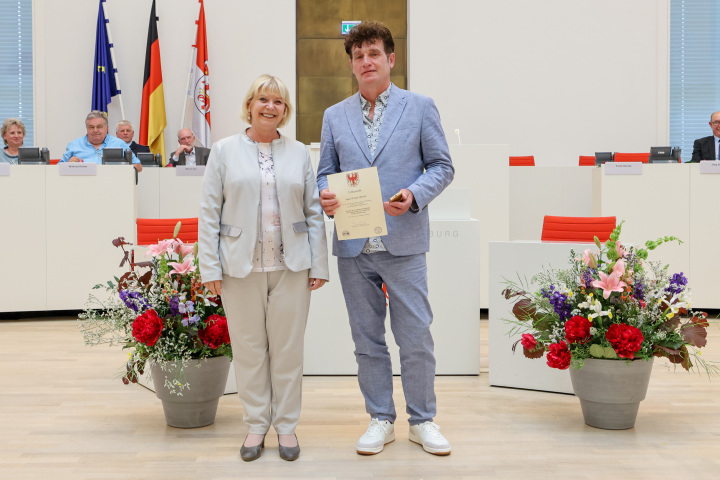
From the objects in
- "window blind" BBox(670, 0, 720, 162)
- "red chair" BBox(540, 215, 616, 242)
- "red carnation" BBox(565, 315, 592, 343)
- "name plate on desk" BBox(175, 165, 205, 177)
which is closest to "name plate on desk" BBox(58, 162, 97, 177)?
"name plate on desk" BBox(175, 165, 205, 177)

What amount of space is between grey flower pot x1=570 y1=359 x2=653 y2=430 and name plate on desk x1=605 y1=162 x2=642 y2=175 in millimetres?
3235

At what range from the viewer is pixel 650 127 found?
8.73m

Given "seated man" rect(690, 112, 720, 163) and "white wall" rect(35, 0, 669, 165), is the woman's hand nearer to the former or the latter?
"seated man" rect(690, 112, 720, 163)

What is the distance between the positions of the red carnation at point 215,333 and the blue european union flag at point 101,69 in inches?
250

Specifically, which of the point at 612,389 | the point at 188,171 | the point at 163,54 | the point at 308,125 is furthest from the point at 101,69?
the point at 612,389

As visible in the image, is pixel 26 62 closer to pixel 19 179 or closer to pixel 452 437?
pixel 19 179

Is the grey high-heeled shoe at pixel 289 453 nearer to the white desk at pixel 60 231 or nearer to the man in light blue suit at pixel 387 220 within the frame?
the man in light blue suit at pixel 387 220

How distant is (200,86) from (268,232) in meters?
6.45

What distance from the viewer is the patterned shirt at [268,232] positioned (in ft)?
8.25

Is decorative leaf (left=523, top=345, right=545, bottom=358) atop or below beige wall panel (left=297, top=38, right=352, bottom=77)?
below

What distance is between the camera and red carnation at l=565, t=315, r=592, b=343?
2.80 m

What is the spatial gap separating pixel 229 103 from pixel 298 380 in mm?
6716

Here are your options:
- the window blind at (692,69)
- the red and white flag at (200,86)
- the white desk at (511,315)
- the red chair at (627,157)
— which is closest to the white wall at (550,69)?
the window blind at (692,69)

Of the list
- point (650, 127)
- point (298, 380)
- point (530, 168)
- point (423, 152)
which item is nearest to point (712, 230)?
point (530, 168)
